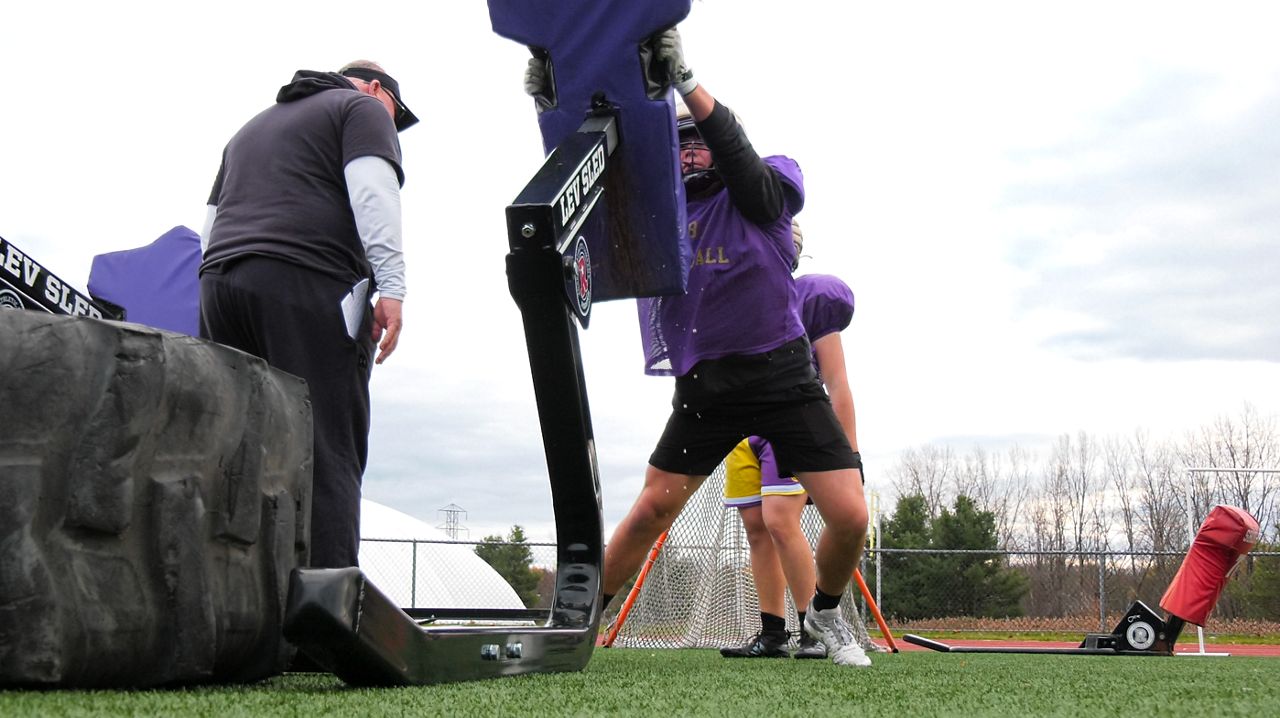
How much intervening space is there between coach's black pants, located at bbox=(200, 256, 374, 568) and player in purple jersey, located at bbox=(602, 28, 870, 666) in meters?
1.23

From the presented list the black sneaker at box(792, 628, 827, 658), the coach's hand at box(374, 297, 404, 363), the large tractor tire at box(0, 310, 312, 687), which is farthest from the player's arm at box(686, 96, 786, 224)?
the black sneaker at box(792, 628, 827, 658)

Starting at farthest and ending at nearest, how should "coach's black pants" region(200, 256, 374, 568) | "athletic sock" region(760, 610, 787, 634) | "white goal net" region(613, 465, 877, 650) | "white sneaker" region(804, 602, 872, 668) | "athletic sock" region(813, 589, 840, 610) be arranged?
"white goal net" region(613, 465, 877, 650), "athletic sock" region(760, 610, 787, 634), "athletic sock" region(813, 589, 840, 610), "white sneaker" region(804, 602, 872, 668), "coach's black pants" region(200, 256, 374, 568)

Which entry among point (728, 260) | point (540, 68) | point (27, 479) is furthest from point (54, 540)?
point (728, 260)

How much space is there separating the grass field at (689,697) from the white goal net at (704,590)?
4.77 meters

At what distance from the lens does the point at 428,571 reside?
84.9 ft

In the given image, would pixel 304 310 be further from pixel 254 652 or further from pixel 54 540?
pixel 54 540

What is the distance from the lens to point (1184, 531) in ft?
107

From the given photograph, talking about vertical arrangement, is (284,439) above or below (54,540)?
above

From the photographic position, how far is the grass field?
184 centimetres

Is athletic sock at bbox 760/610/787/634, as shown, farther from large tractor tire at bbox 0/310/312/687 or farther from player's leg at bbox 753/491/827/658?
large tractor tire at bbox 0/310/312/687

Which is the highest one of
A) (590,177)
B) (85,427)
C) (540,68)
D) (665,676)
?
(540,68)

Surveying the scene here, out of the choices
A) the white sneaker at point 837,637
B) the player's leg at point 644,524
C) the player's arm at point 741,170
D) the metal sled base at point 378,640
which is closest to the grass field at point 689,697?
the metal sled base at point 378,640

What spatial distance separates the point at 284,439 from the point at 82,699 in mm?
668

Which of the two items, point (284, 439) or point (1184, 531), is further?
point (1184, 531)
